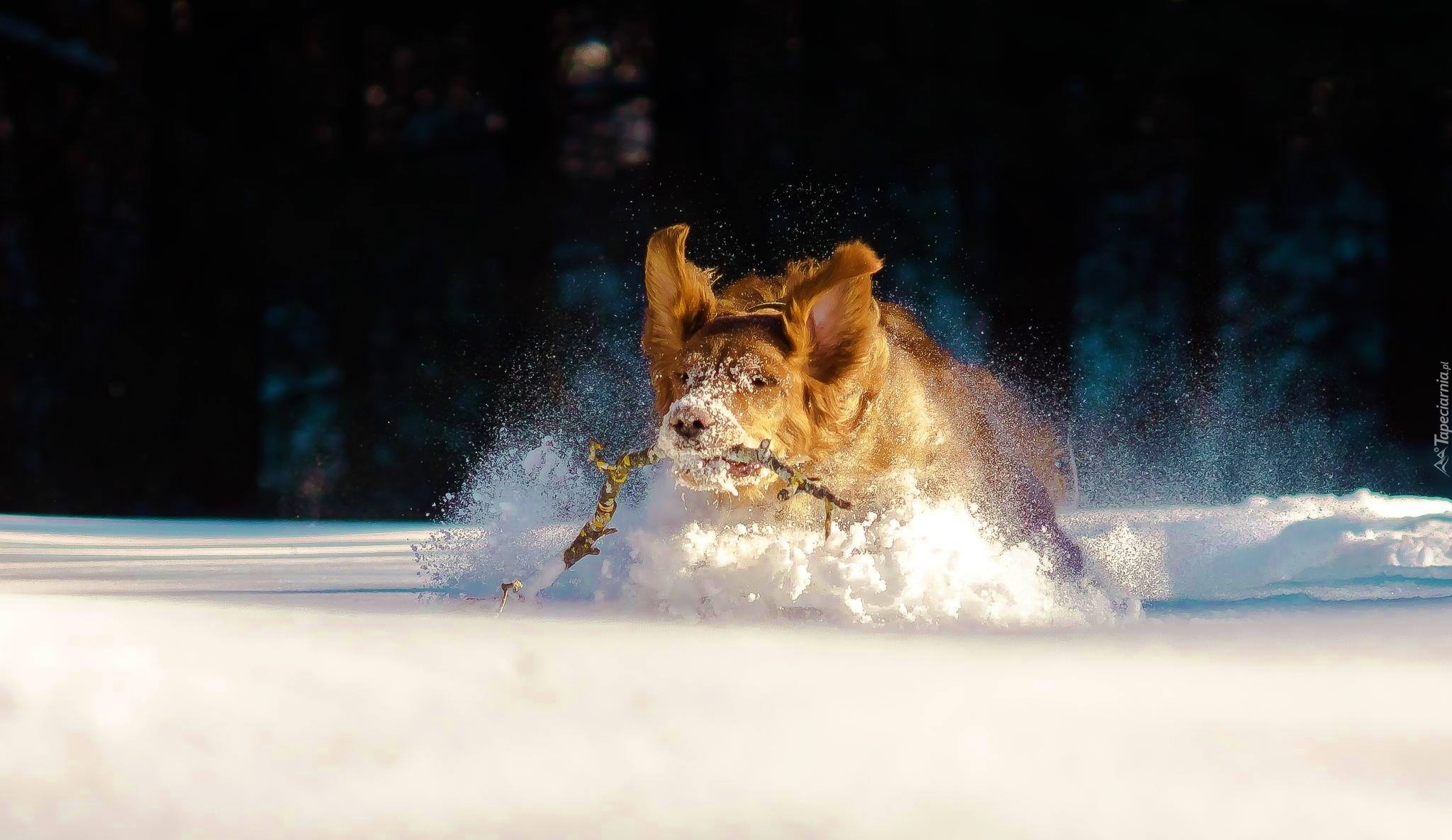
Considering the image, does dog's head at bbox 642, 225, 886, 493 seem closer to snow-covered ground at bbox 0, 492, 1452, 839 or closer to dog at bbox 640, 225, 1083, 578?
dog at bbox 640, 225, 1083, 578

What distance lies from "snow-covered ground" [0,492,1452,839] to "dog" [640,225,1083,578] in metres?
0.24

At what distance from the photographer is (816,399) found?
10.6ft

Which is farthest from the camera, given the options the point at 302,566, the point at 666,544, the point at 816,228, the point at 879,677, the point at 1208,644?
the point at 816,228

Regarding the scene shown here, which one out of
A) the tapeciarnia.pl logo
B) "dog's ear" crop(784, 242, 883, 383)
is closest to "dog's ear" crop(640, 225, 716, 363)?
"dog's ear" crop(784, 242, 883, 383)

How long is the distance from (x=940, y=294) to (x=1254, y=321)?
1.91m

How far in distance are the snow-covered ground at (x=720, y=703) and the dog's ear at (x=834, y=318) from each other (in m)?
0.45

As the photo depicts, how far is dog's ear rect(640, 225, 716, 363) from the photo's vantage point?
3350 millimetres

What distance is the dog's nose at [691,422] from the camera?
9.31 ft

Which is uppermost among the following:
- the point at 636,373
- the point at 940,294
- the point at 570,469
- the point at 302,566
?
the point at 940,294

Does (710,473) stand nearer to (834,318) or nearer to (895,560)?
(895,560)

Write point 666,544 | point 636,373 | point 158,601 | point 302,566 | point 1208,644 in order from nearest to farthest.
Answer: point 1208,644
point 158,601
point 666,544
point 302,566
point 636,373

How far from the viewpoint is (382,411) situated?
8.69 m

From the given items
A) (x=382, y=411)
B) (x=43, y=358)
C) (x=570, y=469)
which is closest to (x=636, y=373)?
(x=570, y=469)

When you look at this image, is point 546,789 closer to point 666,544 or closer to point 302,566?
point 666,544
